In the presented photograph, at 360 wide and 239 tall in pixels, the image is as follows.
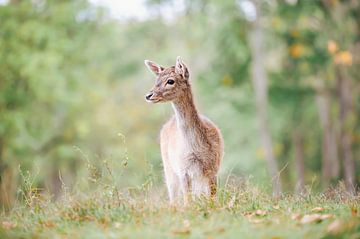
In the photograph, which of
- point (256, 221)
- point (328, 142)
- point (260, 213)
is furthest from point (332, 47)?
point (256, 221)

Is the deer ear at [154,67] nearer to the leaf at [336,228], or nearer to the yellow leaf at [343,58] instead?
the leaf at [336,228]

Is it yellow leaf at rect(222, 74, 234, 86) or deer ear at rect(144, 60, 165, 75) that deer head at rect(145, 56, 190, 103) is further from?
yellow leaf at rect(222, 74, 234, 86)

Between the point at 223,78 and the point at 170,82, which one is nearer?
the point at 170,82

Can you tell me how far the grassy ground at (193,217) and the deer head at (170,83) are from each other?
1.38 m

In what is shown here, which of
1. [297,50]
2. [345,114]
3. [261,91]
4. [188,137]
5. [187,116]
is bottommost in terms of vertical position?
[345,114]

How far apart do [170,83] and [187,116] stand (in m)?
0.51

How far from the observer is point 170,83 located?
9984 millimetres

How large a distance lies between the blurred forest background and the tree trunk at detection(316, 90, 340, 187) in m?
0.05

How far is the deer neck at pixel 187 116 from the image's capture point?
10.0 m

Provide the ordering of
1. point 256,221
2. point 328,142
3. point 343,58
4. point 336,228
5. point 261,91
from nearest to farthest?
point 336,228 → point 256,221 → point 343,58 → point 261,91 → point 328,142

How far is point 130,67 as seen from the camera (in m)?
33.4

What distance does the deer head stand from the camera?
9.86 metres

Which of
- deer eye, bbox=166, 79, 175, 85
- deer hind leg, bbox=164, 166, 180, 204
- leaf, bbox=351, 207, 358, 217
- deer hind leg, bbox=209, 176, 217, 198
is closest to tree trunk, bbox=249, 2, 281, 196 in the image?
deer hind leg, bbox=164, 166, 180, 204

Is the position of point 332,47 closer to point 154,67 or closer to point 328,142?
point 328,142
